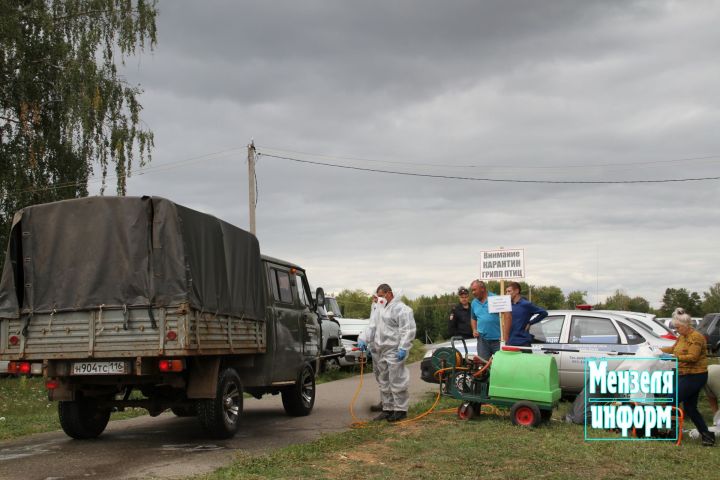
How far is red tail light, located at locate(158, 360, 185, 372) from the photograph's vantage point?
27.7ft

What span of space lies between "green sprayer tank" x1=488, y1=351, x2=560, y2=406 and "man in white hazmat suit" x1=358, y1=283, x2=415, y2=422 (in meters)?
1.35

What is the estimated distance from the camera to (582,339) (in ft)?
40.3

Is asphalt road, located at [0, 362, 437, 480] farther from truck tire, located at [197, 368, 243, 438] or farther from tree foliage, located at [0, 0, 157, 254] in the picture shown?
tree foliage, located at [0, 0, 157, 254]

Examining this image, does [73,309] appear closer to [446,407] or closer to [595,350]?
[446,407]

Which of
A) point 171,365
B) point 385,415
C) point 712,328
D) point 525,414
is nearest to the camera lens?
point 171,365

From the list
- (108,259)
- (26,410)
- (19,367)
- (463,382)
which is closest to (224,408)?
(108,259)

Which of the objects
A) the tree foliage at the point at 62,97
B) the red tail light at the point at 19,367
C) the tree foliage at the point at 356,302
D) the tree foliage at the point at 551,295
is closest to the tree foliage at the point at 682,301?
the tree foliage at the point at 551,295

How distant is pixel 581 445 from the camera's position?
848cm

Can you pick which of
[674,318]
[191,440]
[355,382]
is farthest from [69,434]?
[355,382]

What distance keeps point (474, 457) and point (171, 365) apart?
3.34 meters

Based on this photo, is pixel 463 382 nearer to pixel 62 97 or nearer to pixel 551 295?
pixel 62 97

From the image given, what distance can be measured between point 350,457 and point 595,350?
5502 millimetres

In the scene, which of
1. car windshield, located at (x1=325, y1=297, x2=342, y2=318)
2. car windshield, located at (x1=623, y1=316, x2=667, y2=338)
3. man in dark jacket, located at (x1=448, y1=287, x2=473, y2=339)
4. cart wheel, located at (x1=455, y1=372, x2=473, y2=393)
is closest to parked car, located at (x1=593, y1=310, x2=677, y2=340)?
car windshield, located at (x1=623, y1=316, x2=667, y2=338)

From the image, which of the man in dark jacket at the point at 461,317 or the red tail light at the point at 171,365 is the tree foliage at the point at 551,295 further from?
the red tail light at the point at 171,365
